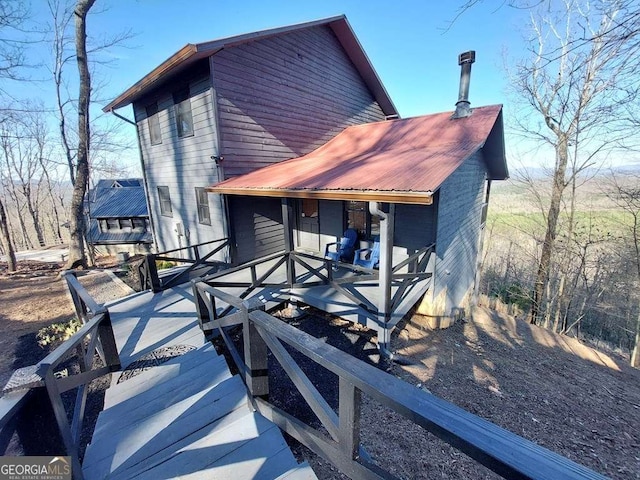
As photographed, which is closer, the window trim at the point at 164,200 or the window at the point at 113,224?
the window trim at the point at 164,200

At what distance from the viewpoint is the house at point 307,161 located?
5.22 m

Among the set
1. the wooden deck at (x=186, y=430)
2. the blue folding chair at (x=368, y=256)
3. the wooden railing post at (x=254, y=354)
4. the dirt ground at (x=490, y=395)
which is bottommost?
the dirt ground at (x=490, y=395)

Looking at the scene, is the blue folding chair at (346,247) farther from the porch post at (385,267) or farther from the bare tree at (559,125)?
the bare tree at (559,125)

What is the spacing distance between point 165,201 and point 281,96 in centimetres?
517

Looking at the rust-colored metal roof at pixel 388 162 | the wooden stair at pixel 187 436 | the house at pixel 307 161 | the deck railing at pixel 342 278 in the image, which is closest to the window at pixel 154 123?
the house at pixel 307 161

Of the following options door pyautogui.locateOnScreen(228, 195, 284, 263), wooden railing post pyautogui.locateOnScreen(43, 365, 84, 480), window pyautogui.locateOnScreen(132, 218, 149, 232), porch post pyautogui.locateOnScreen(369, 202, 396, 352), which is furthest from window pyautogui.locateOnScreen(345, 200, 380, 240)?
window pyautogui.locateOnScreen(132, 218, 149, 232)

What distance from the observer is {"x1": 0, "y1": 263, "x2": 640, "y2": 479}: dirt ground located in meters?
3.52

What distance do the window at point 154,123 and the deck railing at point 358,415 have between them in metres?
8.38

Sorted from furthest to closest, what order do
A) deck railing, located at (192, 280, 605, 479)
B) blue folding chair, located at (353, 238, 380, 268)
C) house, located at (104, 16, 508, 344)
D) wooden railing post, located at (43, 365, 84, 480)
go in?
blue folding chair, located at (353, 238, 380, 268)
house, located at (104, 16, 508, 344)
wooden railing post, located at (43, 365, 84, 480)
deck railing, located at (192, 280, 605, 479)

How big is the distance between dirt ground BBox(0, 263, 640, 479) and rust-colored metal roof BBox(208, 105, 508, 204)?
286 centimetres

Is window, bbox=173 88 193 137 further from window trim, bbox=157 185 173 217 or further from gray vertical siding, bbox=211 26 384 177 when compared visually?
window trim, bbox=157 185 173 217

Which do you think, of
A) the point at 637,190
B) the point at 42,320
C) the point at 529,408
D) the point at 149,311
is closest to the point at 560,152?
the point at 637,190

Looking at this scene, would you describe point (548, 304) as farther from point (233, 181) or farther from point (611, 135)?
point (233, 181)

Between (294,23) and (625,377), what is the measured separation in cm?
1276
